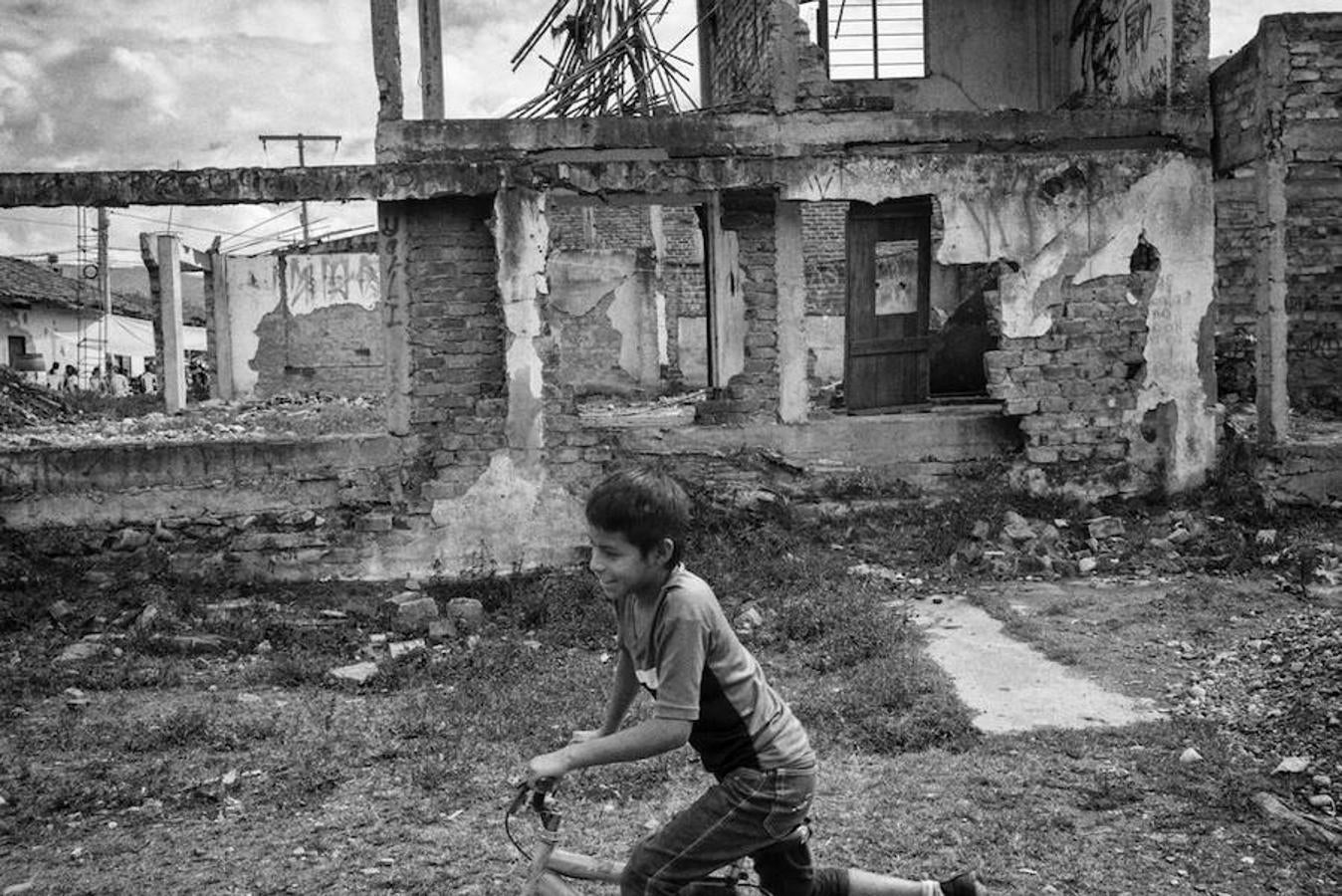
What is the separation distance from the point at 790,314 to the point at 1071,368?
7.65ft

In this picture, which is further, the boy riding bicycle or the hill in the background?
the hill in the background

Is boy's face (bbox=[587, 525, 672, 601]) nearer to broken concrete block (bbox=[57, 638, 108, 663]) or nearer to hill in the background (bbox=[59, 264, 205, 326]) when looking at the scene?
broken concrete block (bbox=[57, 638, 108, 663])

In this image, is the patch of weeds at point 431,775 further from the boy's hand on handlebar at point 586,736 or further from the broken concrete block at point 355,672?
the boy's hand on handlebar at point 586,736

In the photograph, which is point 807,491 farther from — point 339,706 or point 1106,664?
point 339,706

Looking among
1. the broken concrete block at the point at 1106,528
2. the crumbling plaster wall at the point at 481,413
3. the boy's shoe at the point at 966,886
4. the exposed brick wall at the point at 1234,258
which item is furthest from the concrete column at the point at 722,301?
the boy's shoe at the point at 966,886

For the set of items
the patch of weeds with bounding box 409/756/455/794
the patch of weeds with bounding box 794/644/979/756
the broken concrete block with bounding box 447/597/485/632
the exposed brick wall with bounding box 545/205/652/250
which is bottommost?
the patch of weeds with bounding box 409/756/455/794

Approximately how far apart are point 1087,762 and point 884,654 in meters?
1.56

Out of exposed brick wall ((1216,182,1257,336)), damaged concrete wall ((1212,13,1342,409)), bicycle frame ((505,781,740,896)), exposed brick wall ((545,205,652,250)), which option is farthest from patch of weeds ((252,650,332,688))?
exposed brick wall ((545,205,652,250))

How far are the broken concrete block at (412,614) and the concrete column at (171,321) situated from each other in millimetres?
13006

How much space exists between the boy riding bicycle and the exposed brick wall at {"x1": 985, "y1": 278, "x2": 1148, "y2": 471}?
23.2 feet

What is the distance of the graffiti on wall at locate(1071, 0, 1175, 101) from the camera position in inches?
384

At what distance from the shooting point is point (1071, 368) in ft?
29.9

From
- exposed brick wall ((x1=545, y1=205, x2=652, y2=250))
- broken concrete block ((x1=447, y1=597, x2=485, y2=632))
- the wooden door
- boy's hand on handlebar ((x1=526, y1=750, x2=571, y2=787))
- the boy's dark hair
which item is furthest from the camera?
exposed brick wall ((x1=545, y1=205, x2=652, y2=250))

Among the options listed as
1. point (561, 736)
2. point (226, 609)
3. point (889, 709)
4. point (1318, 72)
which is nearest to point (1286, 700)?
point (889, 709)
